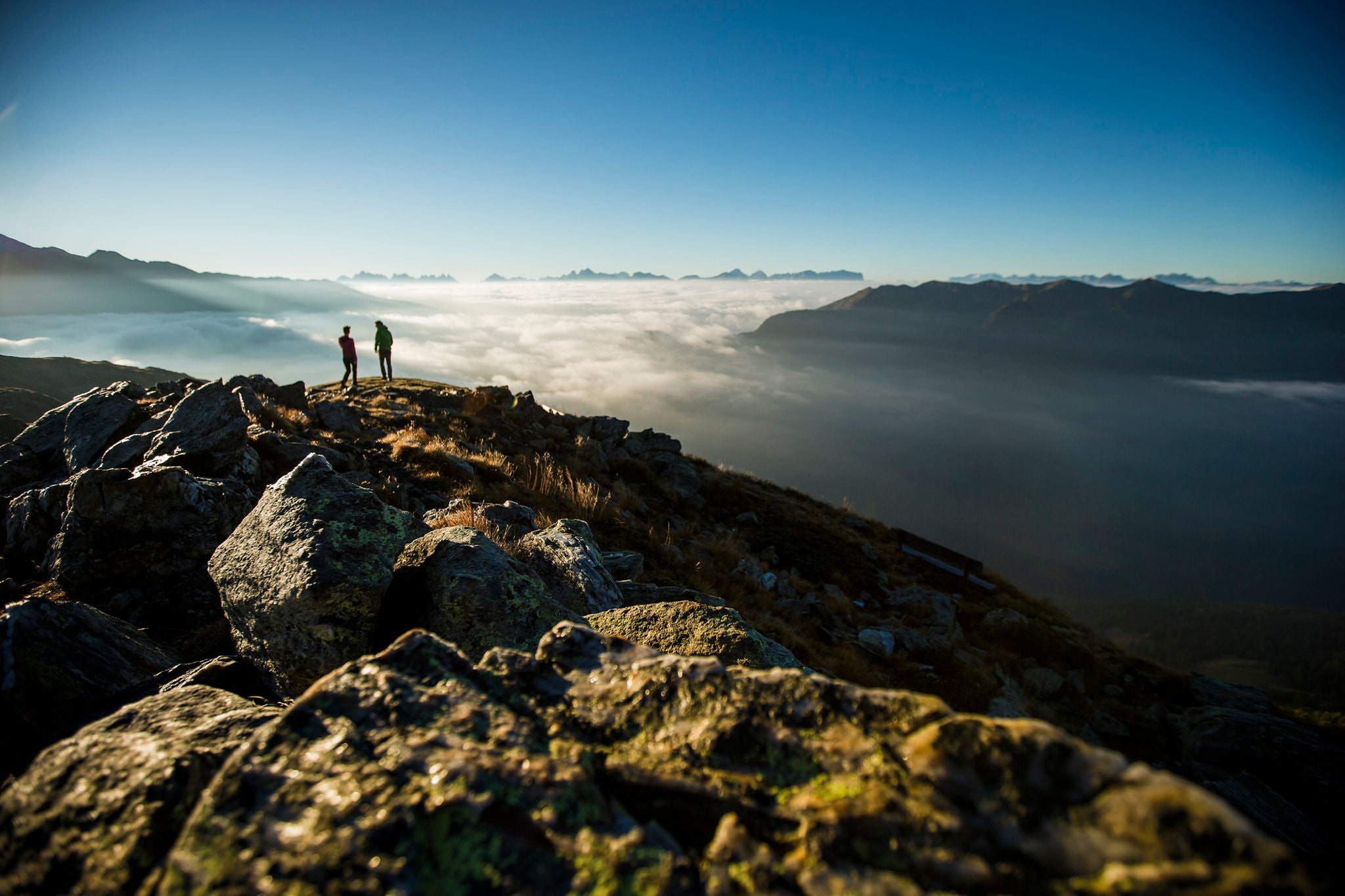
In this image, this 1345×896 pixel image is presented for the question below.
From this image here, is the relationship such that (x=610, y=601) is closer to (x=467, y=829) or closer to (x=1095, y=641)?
(x=467, y=829)

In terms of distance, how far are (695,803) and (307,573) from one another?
3.44 metres

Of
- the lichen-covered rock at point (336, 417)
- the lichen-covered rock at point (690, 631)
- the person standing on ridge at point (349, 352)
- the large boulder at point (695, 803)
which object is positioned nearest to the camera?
the large boulder at point (695, 803)

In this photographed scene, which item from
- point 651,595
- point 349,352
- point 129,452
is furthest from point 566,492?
point 349,352

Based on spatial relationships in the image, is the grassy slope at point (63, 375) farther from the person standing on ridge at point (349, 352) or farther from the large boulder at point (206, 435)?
the large boulder at point (206, 435)

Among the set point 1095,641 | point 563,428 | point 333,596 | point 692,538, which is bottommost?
point 1095,641

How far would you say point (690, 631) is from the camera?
175 inches

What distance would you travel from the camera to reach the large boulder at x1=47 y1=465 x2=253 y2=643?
5625 mm

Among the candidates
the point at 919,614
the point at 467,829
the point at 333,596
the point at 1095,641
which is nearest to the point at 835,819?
the point at 467,829

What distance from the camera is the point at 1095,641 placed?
20.4m

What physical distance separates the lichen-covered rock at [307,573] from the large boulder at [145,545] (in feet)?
5.88

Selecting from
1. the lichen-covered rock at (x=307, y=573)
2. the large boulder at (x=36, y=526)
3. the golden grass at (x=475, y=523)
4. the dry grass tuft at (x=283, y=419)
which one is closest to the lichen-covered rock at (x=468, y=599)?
the lichen-covered rock at (x=307, y=573)

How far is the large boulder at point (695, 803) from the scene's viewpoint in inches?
58.5

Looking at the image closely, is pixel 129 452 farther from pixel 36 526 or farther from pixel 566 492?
pixel 566 492

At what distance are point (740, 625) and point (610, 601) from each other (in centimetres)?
181
